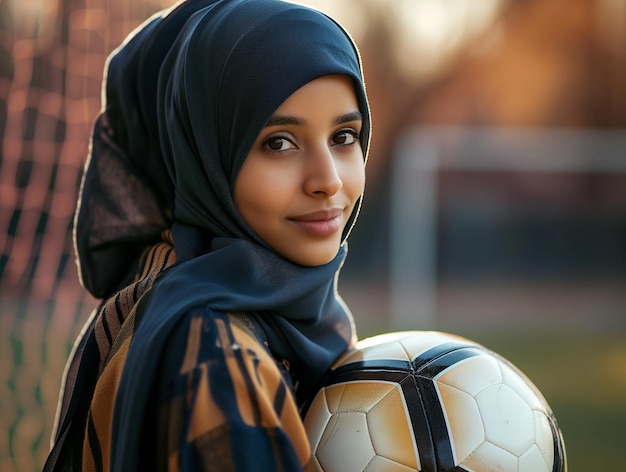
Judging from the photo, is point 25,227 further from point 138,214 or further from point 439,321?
point 138,214

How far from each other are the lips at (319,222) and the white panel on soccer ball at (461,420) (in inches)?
17.7

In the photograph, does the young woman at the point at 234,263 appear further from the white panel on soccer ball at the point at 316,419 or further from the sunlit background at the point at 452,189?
the sunlit background at the point at 452,189

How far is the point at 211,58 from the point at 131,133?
471mm

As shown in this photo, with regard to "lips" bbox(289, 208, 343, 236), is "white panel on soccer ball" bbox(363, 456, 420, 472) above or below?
below

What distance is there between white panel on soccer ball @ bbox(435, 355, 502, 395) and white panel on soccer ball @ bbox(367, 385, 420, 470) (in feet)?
0.41

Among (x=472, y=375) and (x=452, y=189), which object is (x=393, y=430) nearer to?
(x=472, y=375)

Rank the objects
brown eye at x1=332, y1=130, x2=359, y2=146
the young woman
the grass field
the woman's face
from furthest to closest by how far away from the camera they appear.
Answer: the grass field < brown eye at x1=332, y1=130, x2=359, y2=146 < the woman's face < the young woman

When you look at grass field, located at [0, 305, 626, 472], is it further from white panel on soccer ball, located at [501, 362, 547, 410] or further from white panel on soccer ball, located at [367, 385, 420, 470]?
white panel on soccer ball, located at [367, 385, 420, 470]

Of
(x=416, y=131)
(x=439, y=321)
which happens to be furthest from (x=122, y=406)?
(x=416, y=131)

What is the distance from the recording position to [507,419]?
85.7 inches

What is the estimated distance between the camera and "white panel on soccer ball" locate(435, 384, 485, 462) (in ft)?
6.89

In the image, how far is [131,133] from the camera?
8.11ft

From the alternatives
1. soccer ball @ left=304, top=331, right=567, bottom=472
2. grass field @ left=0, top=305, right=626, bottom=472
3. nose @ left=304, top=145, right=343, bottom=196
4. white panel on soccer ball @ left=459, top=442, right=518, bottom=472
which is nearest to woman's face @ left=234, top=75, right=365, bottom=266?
nose @ left=304, top=145, right=343, bottom=196

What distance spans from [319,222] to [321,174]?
0.39 ft
